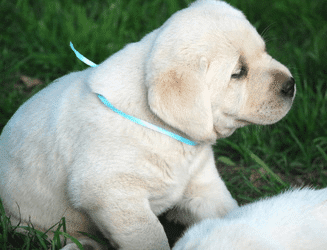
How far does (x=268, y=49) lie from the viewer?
17.0ft

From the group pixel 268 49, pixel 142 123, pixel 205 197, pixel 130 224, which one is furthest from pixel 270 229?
pixel 268 49

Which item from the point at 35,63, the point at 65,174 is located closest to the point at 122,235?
the point at 65,174

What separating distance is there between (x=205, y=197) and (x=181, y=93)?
1.02 metres

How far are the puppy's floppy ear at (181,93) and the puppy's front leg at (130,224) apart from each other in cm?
56

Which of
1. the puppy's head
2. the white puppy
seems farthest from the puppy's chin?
the white puppy

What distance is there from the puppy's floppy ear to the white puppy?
23.0 inches

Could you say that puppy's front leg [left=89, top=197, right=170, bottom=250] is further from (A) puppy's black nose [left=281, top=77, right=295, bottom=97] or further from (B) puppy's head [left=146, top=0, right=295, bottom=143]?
(A) puppy's black nose [left=281, top=77, right=295, bottom=97]

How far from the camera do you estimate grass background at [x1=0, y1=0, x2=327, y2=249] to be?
386 centimetres

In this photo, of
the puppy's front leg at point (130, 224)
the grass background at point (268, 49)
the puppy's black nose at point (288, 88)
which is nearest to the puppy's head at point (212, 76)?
the puppy's black nose at point (288, 88)

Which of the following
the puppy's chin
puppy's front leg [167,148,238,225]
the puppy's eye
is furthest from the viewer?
puppy's front leg [167,148,238,225]

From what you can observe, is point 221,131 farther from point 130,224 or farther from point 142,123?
point 130,224

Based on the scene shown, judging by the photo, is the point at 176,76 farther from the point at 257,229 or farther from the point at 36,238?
the point at 36,238

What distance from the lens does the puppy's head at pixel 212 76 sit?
8.49ft

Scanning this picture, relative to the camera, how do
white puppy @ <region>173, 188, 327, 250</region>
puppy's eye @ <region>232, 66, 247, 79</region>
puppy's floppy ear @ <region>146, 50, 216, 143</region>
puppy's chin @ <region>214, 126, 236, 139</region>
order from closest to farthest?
white puppy @ <region>173, 188, 327, 250</region> < puppy's floppy ear @ <region>146, 50, 216, 143</region> < puppy's eye @ <region>232, 66, 247, 79</region> < puppy's chin @ <region>214, 126, 236, 139</region>
